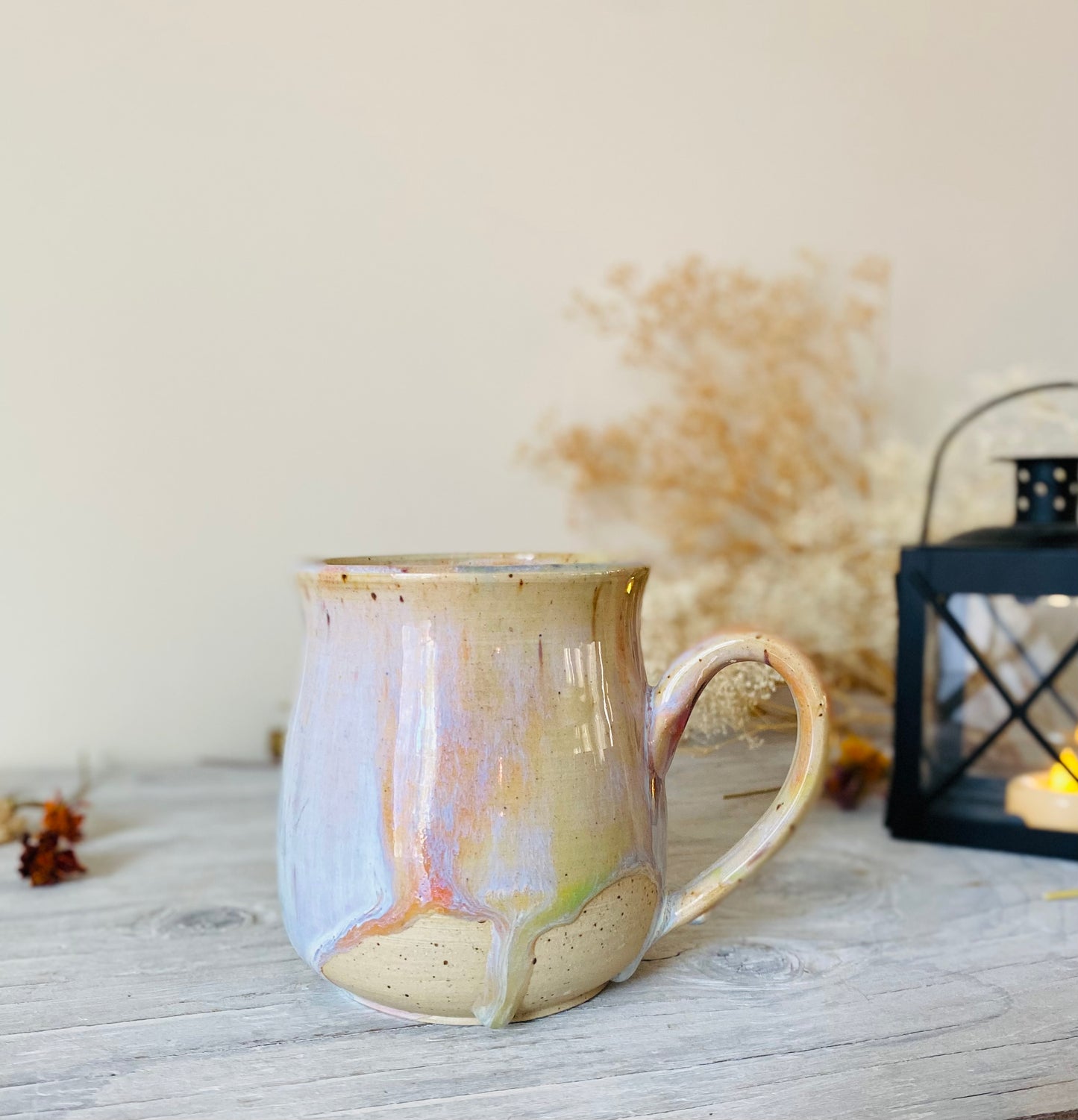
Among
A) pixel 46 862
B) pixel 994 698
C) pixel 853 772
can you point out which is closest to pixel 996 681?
pixel 994 698

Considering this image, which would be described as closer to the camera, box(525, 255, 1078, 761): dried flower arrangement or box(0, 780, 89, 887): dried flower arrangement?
box(0, 780, 89, 887): dried flower arrangement

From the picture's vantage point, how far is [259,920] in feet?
1.69

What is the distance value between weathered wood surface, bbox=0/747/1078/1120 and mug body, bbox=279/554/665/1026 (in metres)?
0.03

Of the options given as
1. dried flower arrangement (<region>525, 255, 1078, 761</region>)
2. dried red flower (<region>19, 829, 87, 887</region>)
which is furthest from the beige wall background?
dried red flower (<region>19, 829, 87, 887</region>)

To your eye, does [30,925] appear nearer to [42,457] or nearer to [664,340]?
[42,457]

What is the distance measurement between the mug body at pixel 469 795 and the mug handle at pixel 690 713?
1.0 inches

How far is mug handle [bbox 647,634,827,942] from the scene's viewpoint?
420 mm

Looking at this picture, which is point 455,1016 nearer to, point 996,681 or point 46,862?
point 46,862

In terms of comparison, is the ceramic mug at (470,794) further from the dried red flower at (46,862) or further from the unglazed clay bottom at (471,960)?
the dried red flower at (46,862)

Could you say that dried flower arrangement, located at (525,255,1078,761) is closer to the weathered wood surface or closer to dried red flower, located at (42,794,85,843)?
the weathered wood surface

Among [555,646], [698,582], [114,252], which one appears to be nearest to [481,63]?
[114,252]

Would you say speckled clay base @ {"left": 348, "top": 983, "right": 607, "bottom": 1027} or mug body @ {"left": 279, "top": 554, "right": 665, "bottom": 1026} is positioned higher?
mug body @ {"left": 279, "top": 554, "right": 665, "bottom": 1026}

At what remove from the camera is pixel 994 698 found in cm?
65

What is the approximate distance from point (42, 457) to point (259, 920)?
18.8 inches
